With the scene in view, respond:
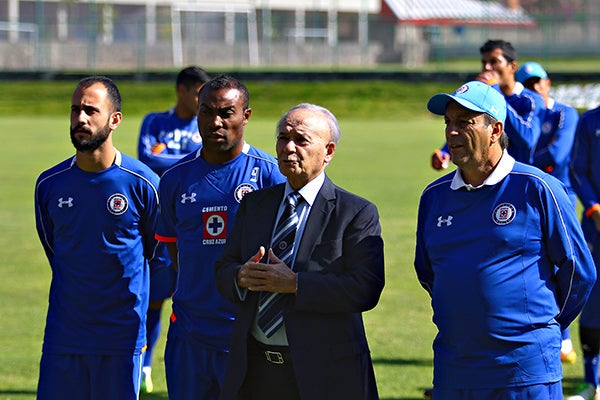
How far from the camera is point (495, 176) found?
5.21 metres

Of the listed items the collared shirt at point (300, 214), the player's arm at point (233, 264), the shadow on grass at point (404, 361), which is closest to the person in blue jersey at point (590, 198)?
the shadow on grass at point (404, 361)

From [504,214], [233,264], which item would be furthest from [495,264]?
[233,264]

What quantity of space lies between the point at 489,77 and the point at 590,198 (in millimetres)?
1361

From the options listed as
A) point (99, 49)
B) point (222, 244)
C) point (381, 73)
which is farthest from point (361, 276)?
point (99, 49)

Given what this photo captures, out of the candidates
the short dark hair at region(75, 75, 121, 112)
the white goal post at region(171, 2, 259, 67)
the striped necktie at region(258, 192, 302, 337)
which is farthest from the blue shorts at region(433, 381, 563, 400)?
the white goal post at region(171, 2, 259, 67)

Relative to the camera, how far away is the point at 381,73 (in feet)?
144

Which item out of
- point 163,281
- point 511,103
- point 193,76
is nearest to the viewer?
point 163,281

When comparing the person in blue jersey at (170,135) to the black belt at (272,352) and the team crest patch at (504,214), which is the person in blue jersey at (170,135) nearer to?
the black belt at (272,352)

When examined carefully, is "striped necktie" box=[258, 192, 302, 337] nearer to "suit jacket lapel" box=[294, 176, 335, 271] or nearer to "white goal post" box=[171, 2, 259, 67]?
"suit jacket lapel" box=[294, 176, 335, 271]

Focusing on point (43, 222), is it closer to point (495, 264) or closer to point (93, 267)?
point (93, 267)

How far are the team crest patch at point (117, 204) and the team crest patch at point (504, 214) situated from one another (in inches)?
91.0

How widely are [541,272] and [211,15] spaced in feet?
183

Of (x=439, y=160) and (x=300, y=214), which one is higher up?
(x=439, y=160)

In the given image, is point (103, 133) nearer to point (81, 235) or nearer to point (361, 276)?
point (81, 235)
